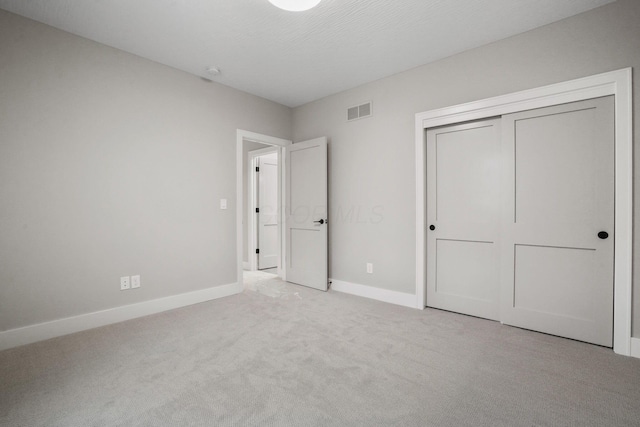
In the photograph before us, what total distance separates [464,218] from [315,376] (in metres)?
2.20

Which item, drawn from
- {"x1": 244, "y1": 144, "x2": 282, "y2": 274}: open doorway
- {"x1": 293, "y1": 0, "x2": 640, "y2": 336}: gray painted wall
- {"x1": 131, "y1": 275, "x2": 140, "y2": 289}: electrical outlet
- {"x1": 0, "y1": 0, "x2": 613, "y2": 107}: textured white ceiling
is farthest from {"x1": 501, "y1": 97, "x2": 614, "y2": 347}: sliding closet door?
{"x1": 244, "y1": 144, "x2": 282, "y2": 274}: open doorway

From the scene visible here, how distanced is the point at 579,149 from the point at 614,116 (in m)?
0.31

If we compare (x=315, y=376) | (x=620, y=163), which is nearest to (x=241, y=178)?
(x=315, y=376)

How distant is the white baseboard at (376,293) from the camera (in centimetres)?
341

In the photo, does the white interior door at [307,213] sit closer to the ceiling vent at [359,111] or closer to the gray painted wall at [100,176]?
the ceiling vent at [359,111]

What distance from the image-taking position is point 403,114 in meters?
3.44

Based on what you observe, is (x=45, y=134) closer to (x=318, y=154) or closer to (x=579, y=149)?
(x=318, y=154)

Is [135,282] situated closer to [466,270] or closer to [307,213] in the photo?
[307,213]

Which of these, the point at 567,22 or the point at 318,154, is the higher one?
the point at 567,22

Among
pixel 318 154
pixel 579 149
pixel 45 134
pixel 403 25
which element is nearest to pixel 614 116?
pixel 579 149

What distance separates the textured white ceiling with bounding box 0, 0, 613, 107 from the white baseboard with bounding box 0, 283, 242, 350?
2629 mm

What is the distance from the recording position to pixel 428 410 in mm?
1624

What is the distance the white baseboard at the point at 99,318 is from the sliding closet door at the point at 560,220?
3.36 meters

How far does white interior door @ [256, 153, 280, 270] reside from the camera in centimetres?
553
